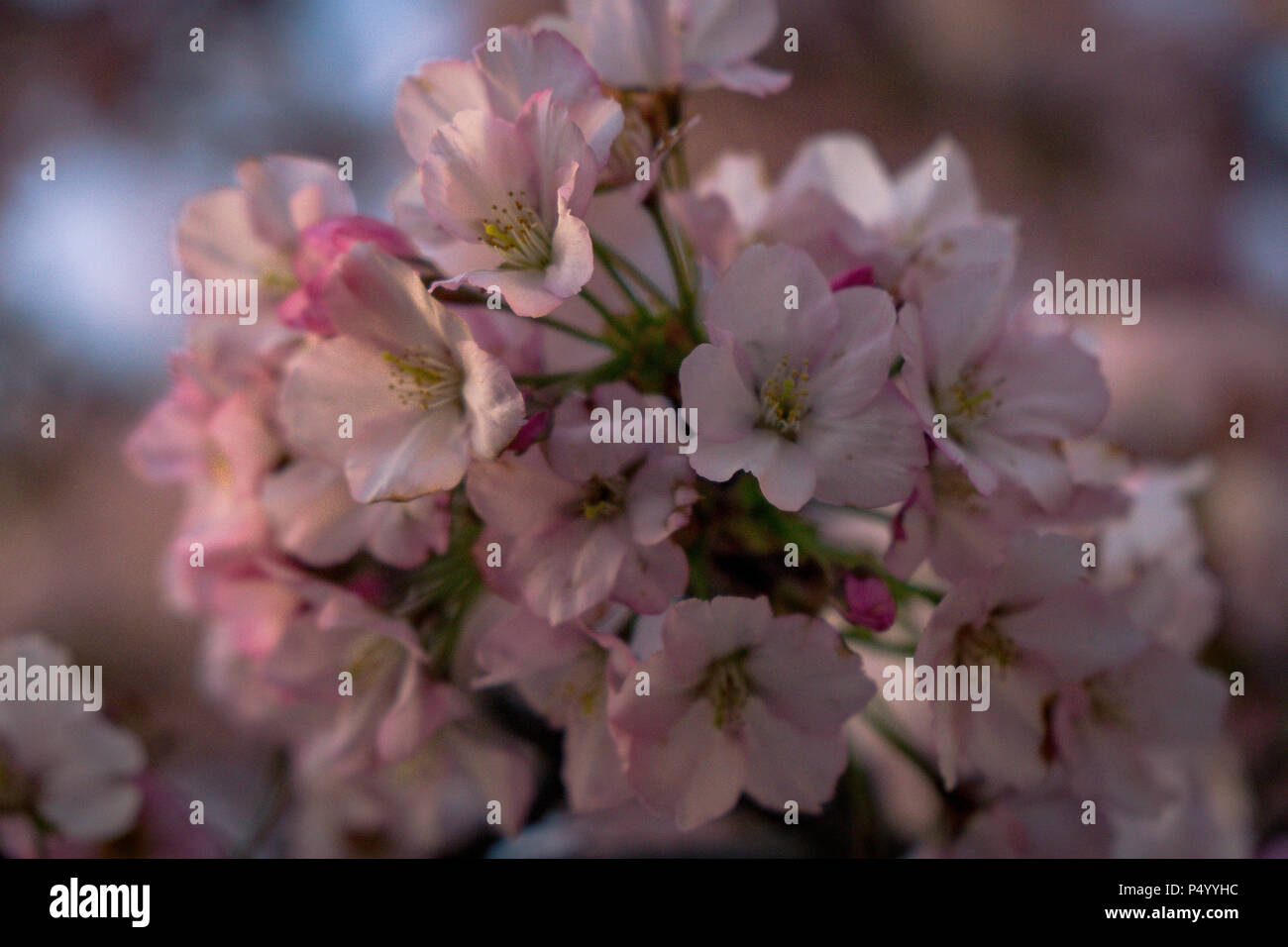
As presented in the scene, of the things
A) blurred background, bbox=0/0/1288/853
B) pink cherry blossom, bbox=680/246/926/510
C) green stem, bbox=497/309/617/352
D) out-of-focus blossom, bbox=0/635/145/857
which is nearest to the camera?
pink cherry blossom, bbox=680/246/926/510

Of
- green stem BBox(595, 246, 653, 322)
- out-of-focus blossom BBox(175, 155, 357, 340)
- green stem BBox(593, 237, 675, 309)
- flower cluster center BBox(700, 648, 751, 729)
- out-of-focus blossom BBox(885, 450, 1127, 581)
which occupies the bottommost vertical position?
flower cluster center BBox(700, 648, 751, 729)

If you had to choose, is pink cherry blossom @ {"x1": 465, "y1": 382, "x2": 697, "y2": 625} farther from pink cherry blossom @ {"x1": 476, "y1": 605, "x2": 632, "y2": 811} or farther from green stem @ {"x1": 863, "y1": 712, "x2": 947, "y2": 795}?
green stem @ {"x1": 863, "y1": 712, "x2": 947, "y2": 795}

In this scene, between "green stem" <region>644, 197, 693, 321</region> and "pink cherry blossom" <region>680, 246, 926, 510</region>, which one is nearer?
"pink cherry blossom" <region>680, 246, 926, 510</region>

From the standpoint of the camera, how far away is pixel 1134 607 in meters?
0.59

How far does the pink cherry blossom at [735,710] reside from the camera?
1.46ft

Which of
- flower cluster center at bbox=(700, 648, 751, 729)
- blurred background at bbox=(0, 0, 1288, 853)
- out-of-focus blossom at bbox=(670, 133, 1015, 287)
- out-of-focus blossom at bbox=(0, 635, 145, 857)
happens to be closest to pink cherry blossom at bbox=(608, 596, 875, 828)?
flower cluster center at bbox=(700, 648, 751, 729)

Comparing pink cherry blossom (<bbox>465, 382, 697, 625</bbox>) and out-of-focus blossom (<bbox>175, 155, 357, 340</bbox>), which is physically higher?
out-of-focus blossom (<bbox>175, 155, 357, 340</bbox>)

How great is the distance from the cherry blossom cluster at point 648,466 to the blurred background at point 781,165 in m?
0.67

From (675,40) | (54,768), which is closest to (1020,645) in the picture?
(675,40)

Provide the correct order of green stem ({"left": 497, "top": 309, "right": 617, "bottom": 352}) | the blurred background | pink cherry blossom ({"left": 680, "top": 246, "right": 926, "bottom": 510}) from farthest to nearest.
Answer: the blurred background, green stem ({"left": 497, "top": 309, "right": 617, "bottom": 352}), pink cherry blossom ({"left": 680, "top": 246, "right": 926, "bottom": 510})

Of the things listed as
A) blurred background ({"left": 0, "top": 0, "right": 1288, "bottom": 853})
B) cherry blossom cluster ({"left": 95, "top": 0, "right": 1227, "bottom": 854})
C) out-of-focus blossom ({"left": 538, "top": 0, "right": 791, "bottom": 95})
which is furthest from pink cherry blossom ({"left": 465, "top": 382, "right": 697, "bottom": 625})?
blurred background ({"left": 0, "top": 0, "right": 1288, "bottom": 853})

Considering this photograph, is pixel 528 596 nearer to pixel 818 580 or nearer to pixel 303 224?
pixel 818 580

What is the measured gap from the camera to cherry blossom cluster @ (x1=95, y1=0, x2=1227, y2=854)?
17.1 inches

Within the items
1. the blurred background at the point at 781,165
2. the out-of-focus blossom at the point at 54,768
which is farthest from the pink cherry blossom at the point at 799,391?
the blurred background at the point at 781,165
